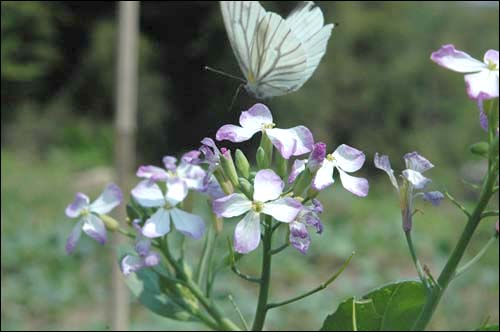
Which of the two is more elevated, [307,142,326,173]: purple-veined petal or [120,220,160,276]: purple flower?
[307,142,326,173]: purple-veined petal

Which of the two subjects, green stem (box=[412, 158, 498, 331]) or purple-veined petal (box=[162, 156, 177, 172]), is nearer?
green stem (box=[412, 158, 498, 331])

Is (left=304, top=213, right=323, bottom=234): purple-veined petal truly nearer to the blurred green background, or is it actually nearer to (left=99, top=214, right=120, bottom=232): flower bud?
(left=99, top=214, right=120, bottom=232): flower bud

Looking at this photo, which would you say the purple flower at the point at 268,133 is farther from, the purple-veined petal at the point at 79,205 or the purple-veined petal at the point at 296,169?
the purple-veined petal at the point at 79,205

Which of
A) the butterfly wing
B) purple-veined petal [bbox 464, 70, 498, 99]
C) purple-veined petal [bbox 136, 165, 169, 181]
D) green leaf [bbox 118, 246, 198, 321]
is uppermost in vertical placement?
purple-veined petal [bbox 464, 70, 498, 99]

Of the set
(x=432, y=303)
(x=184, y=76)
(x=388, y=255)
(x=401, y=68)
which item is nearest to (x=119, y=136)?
(x=432, y=303)

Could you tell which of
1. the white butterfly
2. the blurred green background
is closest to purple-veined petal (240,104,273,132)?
the white butterfly

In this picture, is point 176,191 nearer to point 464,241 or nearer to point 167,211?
point 167,211

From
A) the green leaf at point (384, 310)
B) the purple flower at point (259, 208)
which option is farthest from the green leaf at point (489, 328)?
the purple flower at point (259, 208)

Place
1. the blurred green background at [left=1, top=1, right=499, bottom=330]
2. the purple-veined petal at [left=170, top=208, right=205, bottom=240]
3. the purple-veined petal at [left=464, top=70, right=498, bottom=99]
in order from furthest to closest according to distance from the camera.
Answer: the blurred green background at [left=1, top=1, right=499, bottom=330]
the purple-veined petal at [left=170, top=208, right=205, bottom=240]
the purple-veined petal at [left=464, top=70, right=498, bottom=99]

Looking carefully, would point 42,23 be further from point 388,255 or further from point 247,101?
point 388,255
